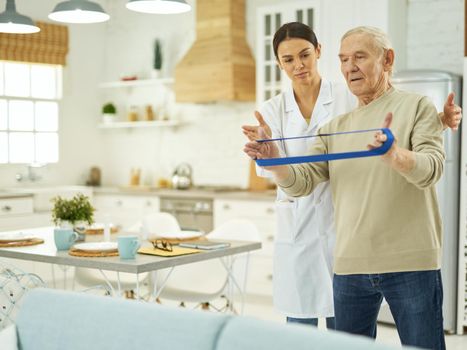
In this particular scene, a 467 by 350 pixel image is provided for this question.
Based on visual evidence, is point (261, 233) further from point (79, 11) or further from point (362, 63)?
point (362, 63)

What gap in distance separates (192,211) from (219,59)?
1.37 m

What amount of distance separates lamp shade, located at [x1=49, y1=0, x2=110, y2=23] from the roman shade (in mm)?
2733

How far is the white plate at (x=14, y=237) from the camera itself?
158 inches

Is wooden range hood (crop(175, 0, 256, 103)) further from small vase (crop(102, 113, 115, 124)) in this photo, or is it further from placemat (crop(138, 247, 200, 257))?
placemat (crop(138, 247, 200, 257))

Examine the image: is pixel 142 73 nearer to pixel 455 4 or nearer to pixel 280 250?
pixel 455 4

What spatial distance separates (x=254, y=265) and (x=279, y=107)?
332cm

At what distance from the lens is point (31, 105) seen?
7.46 metres

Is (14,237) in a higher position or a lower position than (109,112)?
lower

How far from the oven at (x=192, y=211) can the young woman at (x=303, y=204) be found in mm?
3384

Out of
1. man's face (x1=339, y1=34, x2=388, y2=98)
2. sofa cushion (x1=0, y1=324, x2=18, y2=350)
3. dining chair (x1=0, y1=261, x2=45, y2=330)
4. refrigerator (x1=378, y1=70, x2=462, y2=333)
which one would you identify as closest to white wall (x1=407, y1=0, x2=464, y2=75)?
refrigerator (x1=378, y1=70, x2=462, y2=333)

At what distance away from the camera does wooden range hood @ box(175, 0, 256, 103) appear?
6.62 m

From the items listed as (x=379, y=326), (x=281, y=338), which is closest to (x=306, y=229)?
(x=281, y=338)

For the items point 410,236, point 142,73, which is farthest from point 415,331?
point 142,73

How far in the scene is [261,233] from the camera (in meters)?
6.09
